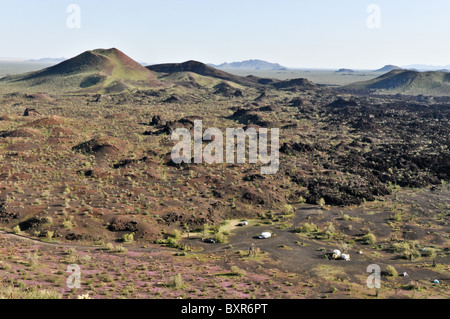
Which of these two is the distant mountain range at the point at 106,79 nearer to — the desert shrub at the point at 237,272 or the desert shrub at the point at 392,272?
the desert shrub at the point at 392,272

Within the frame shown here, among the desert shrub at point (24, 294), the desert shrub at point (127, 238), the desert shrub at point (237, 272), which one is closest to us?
the desert shrub at point (24, 294)

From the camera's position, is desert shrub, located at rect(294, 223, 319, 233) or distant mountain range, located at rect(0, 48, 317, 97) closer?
desert shrub, located at rect(294, 223, 319, 233)

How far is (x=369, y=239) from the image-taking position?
28.3 metres

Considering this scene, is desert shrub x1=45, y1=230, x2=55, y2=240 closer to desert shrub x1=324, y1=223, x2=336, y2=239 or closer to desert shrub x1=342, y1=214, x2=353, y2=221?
desert shrub x1=324, y1=223, x2=336, y2=239

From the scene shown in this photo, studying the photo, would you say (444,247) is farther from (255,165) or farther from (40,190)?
(40,190)

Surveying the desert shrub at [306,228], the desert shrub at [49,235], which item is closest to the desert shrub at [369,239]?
the desert shrub at [306,228]

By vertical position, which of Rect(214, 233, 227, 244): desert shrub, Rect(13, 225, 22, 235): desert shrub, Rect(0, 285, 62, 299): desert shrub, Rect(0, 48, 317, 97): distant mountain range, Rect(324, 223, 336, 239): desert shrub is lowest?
Rect(324, 223, 336, 239): desert shrub

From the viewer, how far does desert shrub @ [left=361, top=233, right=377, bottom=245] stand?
28.2 meters

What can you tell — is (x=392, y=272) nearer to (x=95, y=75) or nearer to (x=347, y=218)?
(x=347, y=218)

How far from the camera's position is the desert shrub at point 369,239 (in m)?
28.2

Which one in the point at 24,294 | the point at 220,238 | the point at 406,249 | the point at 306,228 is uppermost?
the point at 24,294

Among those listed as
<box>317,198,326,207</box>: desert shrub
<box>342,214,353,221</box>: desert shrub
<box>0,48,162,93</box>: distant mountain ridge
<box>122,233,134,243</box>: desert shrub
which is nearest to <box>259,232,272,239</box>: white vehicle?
<box>342,214,353,221</box>: desert shrub

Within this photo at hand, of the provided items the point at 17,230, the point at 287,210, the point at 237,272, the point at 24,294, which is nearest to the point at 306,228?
the point at 287,210

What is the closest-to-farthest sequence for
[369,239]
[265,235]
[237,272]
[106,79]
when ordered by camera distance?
1. [237,272]
2. [369,239]
3. [265,235]
4. [106,79]
